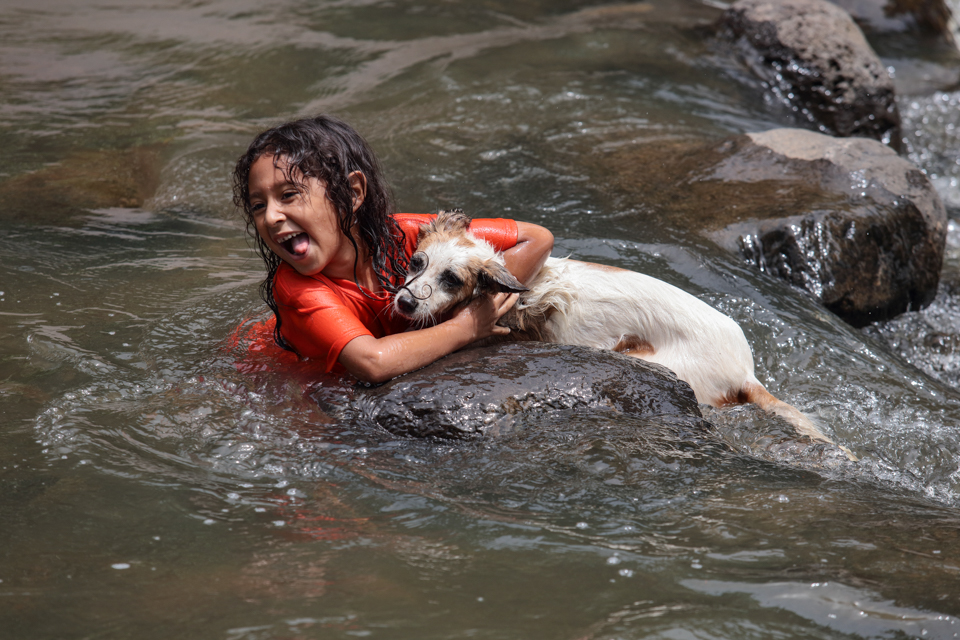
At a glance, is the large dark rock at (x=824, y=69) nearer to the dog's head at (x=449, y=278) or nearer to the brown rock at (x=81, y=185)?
the dog's head at (x=449, y=278)

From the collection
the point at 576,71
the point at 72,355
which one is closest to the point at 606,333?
the point at 72,355

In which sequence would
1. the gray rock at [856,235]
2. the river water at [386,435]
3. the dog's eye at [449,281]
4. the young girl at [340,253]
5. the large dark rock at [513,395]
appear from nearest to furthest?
the river water at [386,435], the large dark rock at [513,395], the young girl at [340,253], the dog's eye at [449,281], the gray rock at [856,235]

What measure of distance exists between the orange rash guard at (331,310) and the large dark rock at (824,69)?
650 cm

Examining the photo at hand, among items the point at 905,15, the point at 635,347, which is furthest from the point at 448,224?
the point at 905,15

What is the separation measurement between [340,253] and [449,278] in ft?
1.88

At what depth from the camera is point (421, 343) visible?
3.76m

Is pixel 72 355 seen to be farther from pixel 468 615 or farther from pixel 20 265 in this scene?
pixel 468 615

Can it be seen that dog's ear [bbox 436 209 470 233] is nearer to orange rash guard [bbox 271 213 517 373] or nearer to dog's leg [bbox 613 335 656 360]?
orange rash guard [bbox 271 213 517 373]

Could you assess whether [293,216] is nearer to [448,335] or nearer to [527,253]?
[448,335]

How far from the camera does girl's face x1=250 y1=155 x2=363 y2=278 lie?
3.71 metres

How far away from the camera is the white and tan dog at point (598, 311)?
3938 mm

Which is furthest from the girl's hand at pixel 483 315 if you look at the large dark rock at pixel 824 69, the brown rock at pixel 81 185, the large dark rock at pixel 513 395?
the large dark rock at pixel 824 69

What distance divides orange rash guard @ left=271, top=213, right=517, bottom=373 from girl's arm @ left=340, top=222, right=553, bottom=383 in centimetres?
7

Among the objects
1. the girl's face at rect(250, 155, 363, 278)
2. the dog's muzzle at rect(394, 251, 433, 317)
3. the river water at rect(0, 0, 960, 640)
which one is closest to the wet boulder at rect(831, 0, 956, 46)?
the river water at rect(0, 0, 960, 640)
